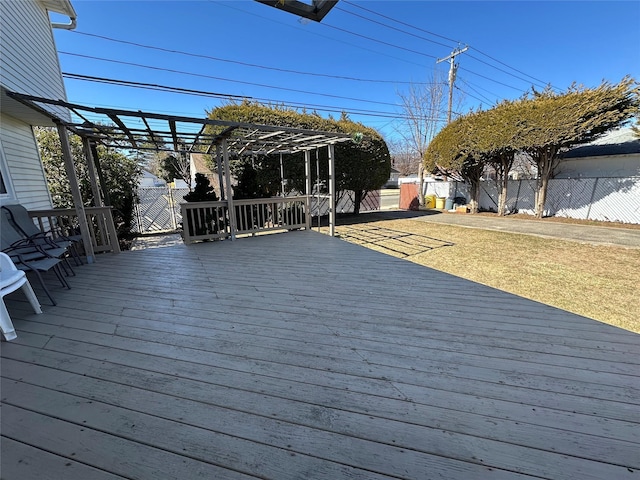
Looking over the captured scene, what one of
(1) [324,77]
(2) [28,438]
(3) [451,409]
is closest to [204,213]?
(2) [28,438]

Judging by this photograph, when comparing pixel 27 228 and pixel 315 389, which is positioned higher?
pixel 27 228

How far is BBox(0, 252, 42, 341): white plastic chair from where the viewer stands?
1991 mm

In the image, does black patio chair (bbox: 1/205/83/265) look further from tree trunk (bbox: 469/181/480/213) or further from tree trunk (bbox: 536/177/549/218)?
tree trunk (bbox: 469/181/480/213)

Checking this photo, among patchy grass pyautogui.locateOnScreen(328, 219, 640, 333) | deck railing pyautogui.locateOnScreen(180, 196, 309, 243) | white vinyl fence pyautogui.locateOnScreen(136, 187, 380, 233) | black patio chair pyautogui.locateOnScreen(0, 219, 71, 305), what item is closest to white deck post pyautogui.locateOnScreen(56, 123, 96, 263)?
black patio chair pyautogui.locateOnScreen(0, 219, 71, 305)

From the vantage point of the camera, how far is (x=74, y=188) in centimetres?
398

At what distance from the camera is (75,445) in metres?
1.15

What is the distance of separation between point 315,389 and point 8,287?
2630 millimetres

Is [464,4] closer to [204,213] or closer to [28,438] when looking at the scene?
[204,213]

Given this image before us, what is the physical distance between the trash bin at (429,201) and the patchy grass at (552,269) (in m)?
6.47

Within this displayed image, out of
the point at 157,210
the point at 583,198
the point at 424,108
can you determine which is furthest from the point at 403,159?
the point at 157,210

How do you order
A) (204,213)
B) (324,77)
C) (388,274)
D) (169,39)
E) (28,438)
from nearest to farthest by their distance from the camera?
(28,438) < (388,274) < (204,213) < (169,39) < (324,77)

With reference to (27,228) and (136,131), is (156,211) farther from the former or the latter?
(27,228)

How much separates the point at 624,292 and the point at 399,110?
1277cm

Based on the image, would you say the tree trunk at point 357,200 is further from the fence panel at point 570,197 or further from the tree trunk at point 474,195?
the fence panel at point 570,197
